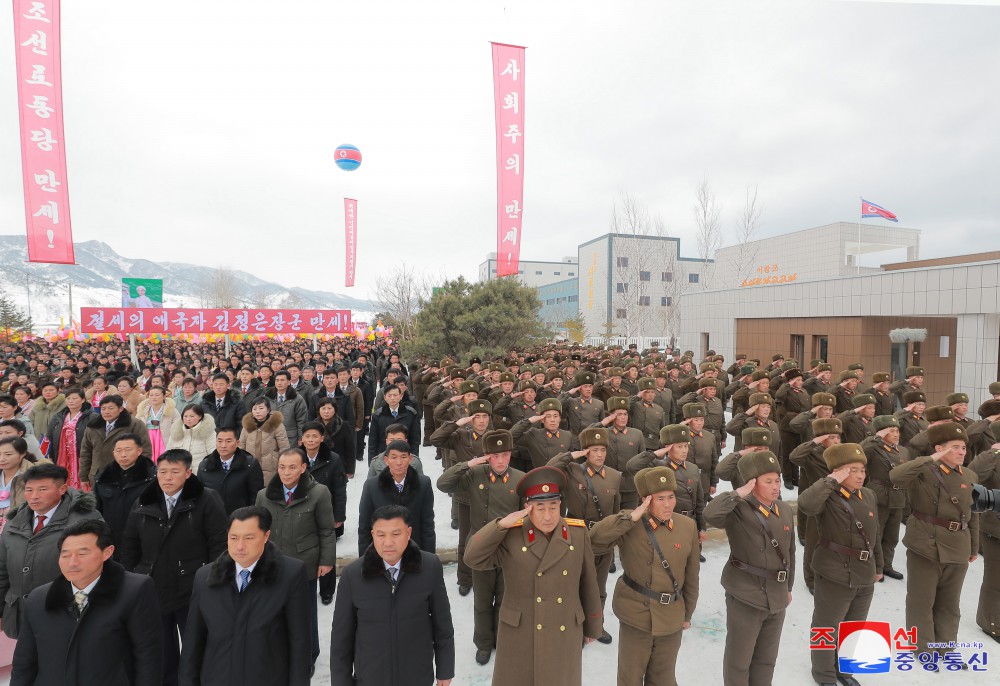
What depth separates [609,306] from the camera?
1912 inches

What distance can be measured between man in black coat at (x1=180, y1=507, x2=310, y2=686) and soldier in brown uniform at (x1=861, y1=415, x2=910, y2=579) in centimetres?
584

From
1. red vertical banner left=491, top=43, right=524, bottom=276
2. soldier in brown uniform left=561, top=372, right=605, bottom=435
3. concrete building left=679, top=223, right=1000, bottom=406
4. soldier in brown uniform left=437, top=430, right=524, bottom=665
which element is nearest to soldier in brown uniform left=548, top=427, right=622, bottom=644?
soldier in brown uniform left=437, top=430, right=524, bottom=665

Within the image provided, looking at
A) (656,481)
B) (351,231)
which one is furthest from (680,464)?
(351,231)

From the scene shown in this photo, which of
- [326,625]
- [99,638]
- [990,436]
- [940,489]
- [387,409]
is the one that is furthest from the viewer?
[387,409]

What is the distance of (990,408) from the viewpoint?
5812mm

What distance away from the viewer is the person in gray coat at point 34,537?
10.6 ft

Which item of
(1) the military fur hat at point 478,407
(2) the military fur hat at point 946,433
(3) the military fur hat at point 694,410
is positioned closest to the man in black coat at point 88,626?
(1) the military fur hat at point 478,407

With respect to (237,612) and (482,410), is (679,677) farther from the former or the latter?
(237,612)

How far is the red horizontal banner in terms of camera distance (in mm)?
14453

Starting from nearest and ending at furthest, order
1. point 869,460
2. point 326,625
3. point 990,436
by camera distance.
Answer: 1. point 326,625
2. point 869,460
3. point 990,436

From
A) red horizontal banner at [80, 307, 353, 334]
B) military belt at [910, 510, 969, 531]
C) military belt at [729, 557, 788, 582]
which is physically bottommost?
military belt at [729, 557, 788, 582]

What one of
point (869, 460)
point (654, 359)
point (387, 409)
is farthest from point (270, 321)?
point (869, 460)

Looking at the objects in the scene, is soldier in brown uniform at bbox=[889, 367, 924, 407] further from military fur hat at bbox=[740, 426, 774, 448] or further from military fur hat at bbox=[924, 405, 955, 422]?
military fur hat at bbox=[740, 426, 774, 448]

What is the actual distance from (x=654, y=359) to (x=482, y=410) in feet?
30.1
